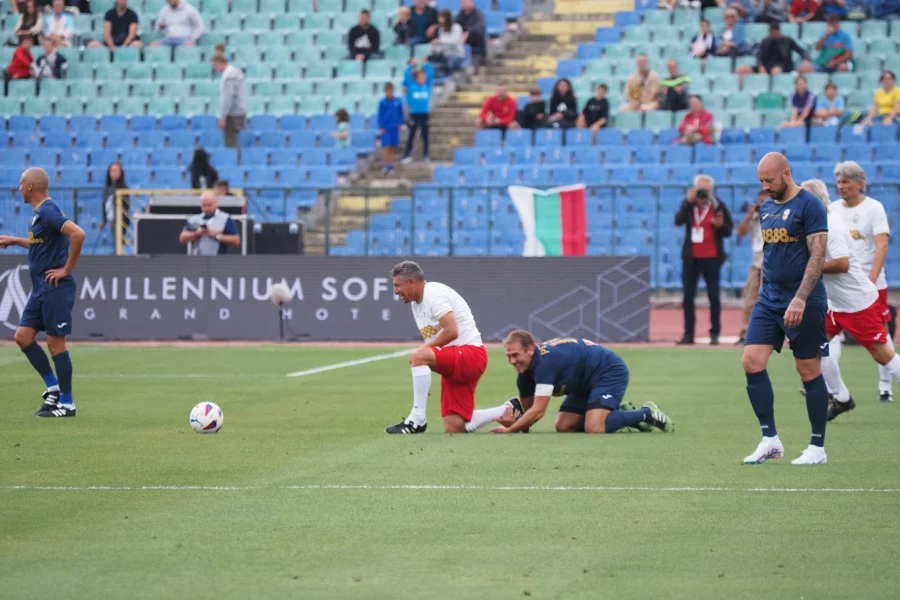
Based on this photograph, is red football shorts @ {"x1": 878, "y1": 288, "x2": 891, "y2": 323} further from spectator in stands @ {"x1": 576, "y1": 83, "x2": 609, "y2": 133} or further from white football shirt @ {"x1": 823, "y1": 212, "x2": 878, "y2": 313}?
spectator in stands @ {"x1": 576, "y1": 83, "x2": 609, "y2": 133}

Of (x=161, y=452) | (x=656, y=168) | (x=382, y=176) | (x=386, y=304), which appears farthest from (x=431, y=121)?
(x=161, y=452)

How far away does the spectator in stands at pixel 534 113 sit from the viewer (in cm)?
2853

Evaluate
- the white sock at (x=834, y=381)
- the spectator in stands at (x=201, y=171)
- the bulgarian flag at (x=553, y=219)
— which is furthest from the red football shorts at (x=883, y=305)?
the spectator in stands at (x=201, y=171)

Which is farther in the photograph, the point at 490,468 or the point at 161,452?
the point at 161,452

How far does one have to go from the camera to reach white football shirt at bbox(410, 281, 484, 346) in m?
11.6

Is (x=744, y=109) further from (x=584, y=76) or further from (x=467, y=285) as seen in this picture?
(x=467, y=285)

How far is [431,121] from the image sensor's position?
3125 centimetres

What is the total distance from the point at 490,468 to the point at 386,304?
1294 centimetres

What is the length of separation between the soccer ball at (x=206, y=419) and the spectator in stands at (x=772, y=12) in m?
21.3

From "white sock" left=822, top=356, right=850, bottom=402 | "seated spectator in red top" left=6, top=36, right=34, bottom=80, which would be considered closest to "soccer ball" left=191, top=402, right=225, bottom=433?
"white sock" left=822, top=356, right=850, bottom=402

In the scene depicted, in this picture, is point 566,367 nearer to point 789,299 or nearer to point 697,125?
point 789,299

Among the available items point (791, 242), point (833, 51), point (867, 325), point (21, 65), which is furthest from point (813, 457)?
point (21, 65)

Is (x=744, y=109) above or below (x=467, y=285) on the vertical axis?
above

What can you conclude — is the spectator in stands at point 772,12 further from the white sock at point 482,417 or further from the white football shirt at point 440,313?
the white sock at point 482,417
